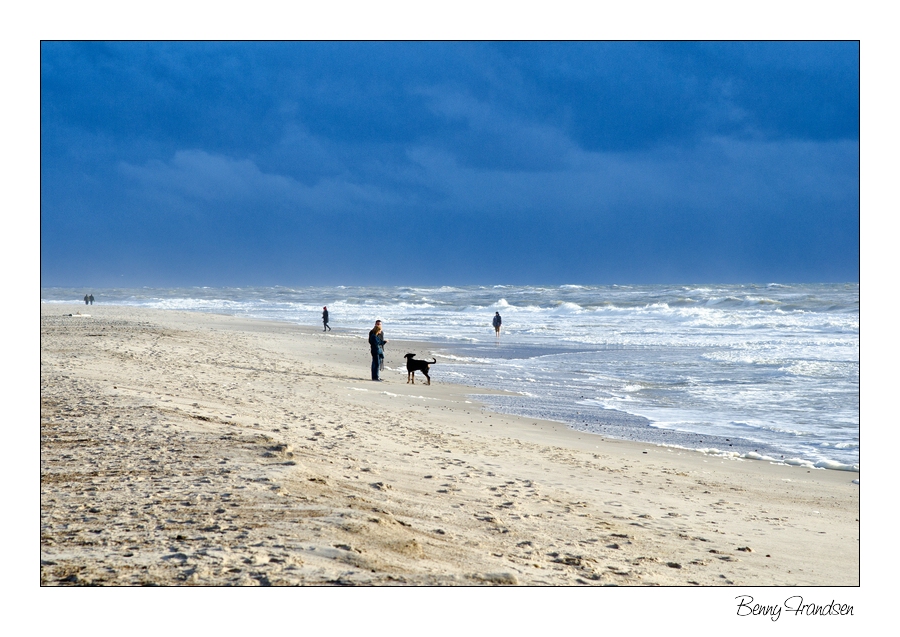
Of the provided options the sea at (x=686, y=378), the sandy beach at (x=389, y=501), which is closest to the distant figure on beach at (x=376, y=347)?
the sea at (x=686, y=378)

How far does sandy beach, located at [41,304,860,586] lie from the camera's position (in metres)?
4.47

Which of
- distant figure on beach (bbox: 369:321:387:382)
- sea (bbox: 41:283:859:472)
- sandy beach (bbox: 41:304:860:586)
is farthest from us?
distant figure on beach (bbox: 369:321:387:382)

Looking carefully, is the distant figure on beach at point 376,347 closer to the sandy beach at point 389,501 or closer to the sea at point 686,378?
the sea at point 686,378

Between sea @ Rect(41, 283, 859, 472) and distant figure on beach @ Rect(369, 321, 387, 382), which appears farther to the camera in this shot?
distant figure on beach @ Rect(369, 321, 387, 382)

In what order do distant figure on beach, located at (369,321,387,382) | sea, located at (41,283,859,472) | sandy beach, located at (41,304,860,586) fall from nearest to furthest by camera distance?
1. sandy beach, located at (41,304,860,586)
2. sea, located at (41,283,859,472)
3. distant figure on beach, located at (369,321,387,382)

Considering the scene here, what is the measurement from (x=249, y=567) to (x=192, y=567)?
13.5 inches

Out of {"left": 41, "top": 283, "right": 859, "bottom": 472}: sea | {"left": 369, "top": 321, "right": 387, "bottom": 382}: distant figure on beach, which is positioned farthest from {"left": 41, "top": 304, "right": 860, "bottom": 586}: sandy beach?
{"left": 369, "top": 321, "right": 387, "bottom": 382}: distant figure on beach

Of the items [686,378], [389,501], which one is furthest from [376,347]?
[389,501]

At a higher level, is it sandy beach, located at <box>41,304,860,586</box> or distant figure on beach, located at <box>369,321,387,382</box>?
distant figure on beach, located at <box>369,321,387,382</box>

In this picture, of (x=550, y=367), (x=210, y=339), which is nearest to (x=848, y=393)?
(x=550, y=367)

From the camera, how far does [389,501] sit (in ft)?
19.7

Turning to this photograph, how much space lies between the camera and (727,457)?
9414 mm

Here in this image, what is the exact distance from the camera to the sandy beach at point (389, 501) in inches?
176

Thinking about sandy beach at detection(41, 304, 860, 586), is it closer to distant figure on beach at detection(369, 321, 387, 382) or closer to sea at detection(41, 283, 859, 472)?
sea at detection(41, 283, 859, 472)
